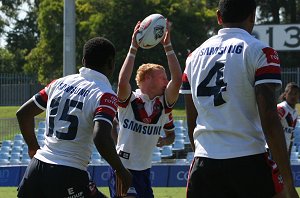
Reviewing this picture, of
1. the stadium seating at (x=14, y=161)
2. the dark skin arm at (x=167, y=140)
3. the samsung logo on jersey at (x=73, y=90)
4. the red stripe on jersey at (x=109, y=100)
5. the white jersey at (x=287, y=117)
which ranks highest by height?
the samsung logo on jersey at (x=73, y=90)

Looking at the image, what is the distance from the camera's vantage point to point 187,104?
Answer: 213 inches

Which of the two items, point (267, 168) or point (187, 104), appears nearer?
point (267, 168)

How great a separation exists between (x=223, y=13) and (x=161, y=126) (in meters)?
3.04

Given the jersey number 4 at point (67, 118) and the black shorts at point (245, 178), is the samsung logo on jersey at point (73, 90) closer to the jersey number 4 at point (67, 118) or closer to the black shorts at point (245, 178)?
the jersey number 4 at point (67, 118)

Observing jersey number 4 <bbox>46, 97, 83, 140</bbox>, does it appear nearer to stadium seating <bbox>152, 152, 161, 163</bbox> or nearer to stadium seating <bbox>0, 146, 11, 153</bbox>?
stadium seating <bbox>152, 152, 161, 163</bbox>

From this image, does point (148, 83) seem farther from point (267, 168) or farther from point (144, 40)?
point (267, 168)

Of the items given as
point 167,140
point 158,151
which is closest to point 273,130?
point 167,140

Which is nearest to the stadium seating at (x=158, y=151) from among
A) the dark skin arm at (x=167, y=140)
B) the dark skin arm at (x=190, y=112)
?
the dark skin arm at (x=167, y=140)

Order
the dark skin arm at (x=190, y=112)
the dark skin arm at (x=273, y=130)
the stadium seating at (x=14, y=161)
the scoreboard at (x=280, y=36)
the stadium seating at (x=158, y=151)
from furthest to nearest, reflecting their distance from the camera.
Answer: the scoreboard at (x=280, y=36)
the stadium seating at (x=14, y=161)
the stadium seating at (x=158, y=151)
the dark skin arm at (x=190, y=112)
the dark skin arm at (x=273, y=130)

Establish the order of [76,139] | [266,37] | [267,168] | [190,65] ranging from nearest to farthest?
[267,168]
[190,65]
[76,139]
[266,37]

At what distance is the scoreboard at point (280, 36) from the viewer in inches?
1154

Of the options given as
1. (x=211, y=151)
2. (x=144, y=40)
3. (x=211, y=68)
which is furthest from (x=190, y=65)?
(x=144, y=40)

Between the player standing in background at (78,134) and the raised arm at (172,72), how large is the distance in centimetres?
165

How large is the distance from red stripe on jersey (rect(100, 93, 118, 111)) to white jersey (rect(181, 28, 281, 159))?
93 centimetres
